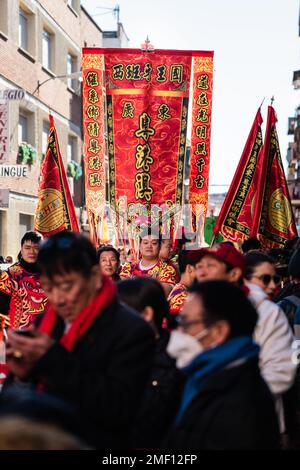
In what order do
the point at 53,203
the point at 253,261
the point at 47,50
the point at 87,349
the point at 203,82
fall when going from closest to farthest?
1. the point at 87,349
2. the point at 253,261
3. the point at 53,203
4. the point at 203,82
5. the point at 47,50

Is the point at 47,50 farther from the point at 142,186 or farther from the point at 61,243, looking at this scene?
the point at 61,243

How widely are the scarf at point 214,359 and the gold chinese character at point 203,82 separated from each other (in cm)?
854

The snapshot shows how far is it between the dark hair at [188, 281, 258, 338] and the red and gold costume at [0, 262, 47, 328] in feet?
13.7

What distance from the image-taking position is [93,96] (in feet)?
34.7

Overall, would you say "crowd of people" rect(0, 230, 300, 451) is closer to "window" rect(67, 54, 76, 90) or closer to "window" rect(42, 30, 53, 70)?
"window" rect(42, 30, 53, 70)

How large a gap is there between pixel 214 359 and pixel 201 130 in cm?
853

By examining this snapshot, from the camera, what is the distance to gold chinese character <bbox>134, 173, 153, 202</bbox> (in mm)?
9914

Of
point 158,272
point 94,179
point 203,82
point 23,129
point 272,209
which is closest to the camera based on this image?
point 158,272

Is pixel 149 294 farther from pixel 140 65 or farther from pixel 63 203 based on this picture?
pixel 140 65

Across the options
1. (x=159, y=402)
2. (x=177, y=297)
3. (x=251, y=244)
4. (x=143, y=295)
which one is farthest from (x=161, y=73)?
(x=159, y=402)

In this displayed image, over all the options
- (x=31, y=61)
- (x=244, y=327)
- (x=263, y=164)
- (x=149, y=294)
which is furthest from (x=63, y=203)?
(x=31, y=61)

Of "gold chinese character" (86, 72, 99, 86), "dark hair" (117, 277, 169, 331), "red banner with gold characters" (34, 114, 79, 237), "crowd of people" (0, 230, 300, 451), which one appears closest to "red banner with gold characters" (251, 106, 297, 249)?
"red banner with gold characters" (34, 114, 79, 237)

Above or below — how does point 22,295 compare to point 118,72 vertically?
below
